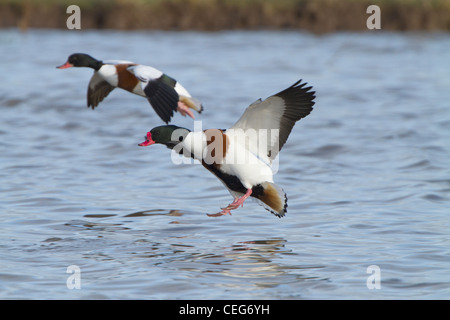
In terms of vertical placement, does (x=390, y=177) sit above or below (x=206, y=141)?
below

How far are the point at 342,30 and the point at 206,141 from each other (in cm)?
1705

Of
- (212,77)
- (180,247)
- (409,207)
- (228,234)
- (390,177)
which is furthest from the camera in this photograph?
(212,77)

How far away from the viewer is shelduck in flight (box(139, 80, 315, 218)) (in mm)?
5566

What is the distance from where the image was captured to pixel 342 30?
21906 millimetres

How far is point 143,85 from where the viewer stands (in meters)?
6.77

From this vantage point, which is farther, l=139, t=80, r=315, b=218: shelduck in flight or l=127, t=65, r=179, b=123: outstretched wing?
l=127, t=65, r=179, b=123: outstretched wing

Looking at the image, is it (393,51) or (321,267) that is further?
(393,51)

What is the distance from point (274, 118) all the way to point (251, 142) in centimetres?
27

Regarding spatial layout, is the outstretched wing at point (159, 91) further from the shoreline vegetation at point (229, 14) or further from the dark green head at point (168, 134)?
the shoreline vegetation at point (229, 14)

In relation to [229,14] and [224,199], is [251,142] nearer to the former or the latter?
[224,199]

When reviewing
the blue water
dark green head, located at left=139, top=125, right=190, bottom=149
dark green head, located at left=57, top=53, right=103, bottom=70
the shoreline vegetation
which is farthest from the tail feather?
the shoreline vegetation

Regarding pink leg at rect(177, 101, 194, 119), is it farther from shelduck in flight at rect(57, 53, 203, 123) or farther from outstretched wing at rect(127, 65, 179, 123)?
outstretched wing at rect(127, 65, 179, 123)
